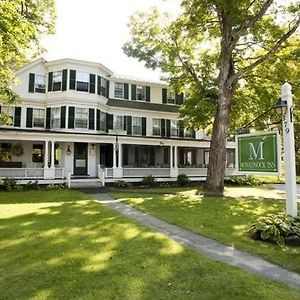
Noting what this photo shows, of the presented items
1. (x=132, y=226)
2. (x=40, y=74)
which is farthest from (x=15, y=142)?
(x=132, y=226)

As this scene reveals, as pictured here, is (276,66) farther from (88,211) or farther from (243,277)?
(243,277)

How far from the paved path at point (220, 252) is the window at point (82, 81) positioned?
51.9ft

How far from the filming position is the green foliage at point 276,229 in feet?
27.3

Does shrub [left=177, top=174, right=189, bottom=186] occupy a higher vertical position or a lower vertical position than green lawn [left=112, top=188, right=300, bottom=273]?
higher

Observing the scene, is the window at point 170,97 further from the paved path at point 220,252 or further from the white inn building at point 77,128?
the paved path at point 220,252

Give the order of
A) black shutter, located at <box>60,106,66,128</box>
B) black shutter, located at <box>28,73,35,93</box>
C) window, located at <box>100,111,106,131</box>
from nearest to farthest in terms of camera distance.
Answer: black shutter, located at <box>60,106,66,128</box>
black shutter, located at <box>28,73,35,93</box>
window, located at <box>100,111,106,131</box>

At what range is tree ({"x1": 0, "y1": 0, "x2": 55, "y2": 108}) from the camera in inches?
466

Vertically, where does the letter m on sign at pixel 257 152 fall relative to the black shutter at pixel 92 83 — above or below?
below

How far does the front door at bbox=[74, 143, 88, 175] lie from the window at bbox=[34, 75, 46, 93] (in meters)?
5.02

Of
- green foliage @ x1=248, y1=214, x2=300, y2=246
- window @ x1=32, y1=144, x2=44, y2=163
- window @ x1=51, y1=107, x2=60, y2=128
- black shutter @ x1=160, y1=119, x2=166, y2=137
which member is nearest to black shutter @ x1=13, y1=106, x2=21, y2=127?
window @ x1=32, y1=144, x2=44, y2=163

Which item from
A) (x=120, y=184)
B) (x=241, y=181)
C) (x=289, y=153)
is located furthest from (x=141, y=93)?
(x=289, y=153)

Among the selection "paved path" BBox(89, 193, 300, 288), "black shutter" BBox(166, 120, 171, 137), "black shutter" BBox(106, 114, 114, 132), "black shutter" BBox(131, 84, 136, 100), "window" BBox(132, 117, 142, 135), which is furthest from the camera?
"black shutter" BBox(166, 120, 171, 137)

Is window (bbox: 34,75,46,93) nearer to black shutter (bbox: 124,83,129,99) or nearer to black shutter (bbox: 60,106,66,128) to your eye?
black shutter (bbox: 60,106,66,128)

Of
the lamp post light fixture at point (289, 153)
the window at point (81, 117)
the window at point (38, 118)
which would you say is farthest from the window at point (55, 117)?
the lamp post light fixture at point (289, 153)
